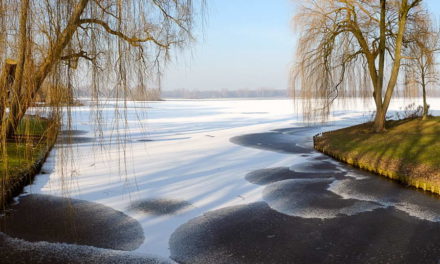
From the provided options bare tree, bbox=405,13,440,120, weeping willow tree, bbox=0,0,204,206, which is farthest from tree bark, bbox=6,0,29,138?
bare tree, bbox=405,13,440,120

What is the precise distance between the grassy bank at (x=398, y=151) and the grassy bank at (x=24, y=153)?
7176 mm

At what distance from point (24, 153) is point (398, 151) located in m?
9.05

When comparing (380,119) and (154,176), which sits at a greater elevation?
(380,119)

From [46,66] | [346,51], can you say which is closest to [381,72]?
[346,51]

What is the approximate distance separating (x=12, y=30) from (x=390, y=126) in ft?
48.8

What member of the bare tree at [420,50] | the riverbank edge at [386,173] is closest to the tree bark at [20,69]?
the riverbank edge at [386,173]

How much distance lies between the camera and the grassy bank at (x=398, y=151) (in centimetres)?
784

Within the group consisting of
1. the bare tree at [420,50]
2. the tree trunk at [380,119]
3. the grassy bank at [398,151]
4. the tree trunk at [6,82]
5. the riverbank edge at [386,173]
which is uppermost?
the bare tree at [420,50]

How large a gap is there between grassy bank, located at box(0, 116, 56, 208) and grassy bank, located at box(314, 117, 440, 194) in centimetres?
718

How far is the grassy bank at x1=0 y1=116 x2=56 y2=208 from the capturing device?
3.24m

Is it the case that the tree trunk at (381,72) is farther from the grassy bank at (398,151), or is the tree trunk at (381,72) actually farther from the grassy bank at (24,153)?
the grassy bank at (24,153)

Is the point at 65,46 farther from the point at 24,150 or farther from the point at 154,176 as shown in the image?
the point at 154,176

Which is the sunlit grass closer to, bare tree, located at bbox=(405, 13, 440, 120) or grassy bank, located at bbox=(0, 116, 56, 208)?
grassy bank, located at bbox=(0, 116, 56, 208)

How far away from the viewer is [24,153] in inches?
154
